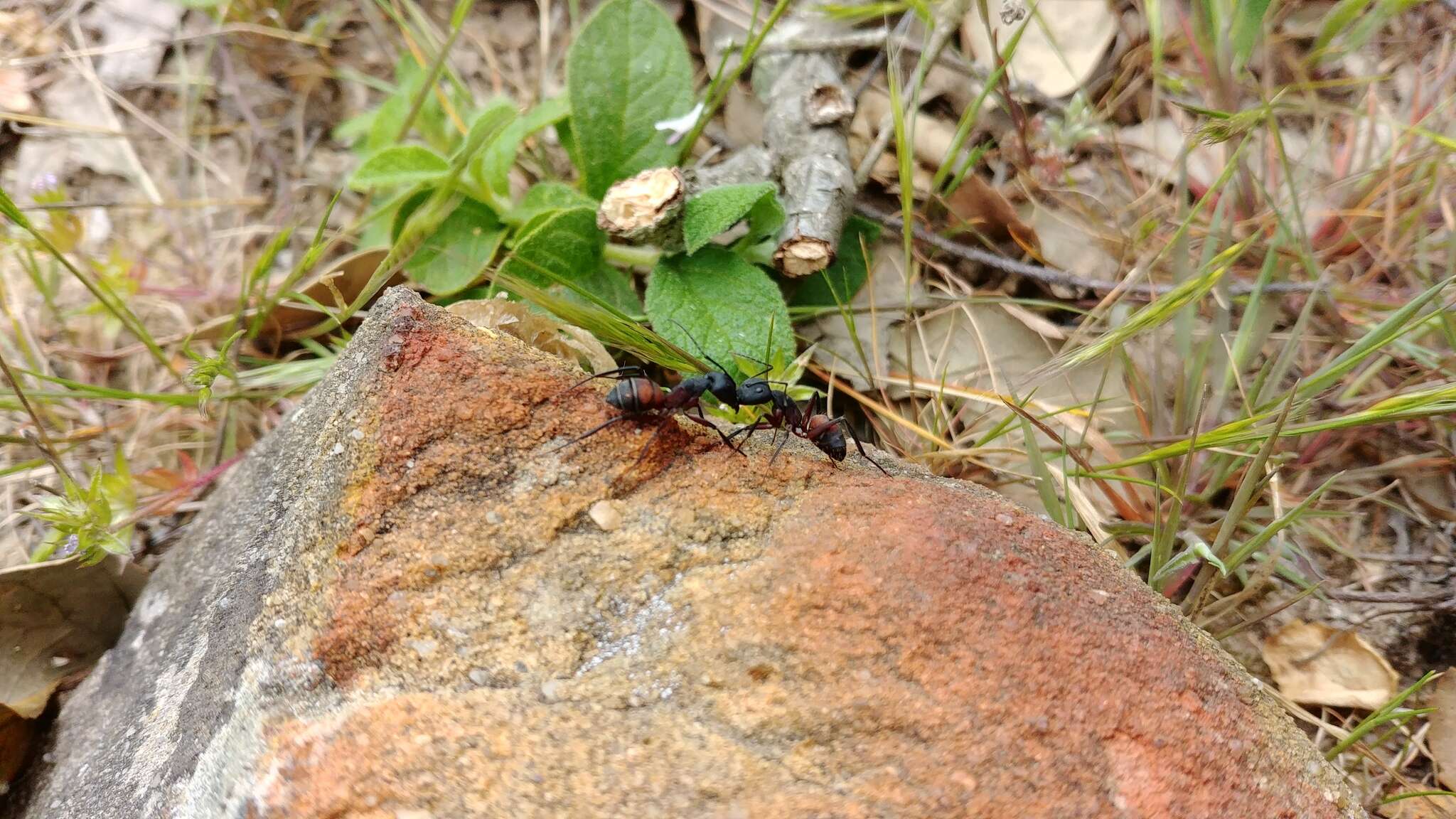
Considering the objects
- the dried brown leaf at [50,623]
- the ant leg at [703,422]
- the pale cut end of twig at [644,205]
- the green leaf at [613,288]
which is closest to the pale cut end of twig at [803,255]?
the pale cut end of twig at [644,205]

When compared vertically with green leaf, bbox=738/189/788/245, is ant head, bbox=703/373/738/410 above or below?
below

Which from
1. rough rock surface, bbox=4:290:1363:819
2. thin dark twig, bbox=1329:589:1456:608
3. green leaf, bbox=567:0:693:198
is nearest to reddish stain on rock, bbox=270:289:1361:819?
rough rock surface, bbox=4:290:1363:819

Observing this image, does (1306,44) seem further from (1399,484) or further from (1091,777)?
(1091,777)

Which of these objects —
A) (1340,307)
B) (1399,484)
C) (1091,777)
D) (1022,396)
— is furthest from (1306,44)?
(1091,777)

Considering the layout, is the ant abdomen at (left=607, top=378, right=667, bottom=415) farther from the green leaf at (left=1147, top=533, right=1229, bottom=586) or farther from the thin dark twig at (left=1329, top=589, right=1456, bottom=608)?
the thin dark twig at (left=1329, top=589, right=1456, bottom=608)

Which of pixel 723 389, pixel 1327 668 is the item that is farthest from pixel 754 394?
pixel 1327 668

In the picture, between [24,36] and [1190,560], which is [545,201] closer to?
[1190,560]

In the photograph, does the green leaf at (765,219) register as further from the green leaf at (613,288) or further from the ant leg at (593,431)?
the ant leg at (593,431)
